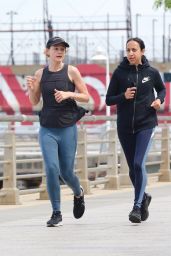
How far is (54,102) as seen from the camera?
1152 cm

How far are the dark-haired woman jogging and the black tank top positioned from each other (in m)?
0.56

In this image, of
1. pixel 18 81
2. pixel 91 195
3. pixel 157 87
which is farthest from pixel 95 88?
pixel 157 87

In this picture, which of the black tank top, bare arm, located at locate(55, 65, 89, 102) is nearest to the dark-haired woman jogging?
bare arm, located at locate(55, 65, 89, 102)

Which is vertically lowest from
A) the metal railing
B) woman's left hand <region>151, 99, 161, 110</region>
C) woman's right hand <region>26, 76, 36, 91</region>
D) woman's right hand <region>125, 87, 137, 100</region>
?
the metal railing

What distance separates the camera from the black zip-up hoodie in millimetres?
11852

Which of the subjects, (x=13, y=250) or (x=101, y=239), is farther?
(x=101, y=239)

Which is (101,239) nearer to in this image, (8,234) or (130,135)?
(8,234)

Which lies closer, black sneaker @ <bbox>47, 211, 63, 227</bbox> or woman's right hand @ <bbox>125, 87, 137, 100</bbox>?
black sneaker @ <bbox>47, 211, 63, 227</bbox>

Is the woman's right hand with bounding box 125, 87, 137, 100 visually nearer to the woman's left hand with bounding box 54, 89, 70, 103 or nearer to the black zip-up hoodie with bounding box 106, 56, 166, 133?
the black zip-up hoodie with bounding box 106, 56, 166, 133

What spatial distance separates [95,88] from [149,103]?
58468 mm

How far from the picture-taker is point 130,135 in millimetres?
11891

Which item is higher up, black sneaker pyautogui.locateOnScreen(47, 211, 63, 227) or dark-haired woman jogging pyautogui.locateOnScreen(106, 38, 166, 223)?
dark-haired woman jogging pyautogui.locateOnScreen(106, 38, 166, 223)

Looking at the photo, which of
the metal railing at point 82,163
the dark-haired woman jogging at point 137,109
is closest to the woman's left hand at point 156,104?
the dark-haired woman jogging at point 137,109

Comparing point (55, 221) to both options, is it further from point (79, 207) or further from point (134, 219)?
point (134, 219)
